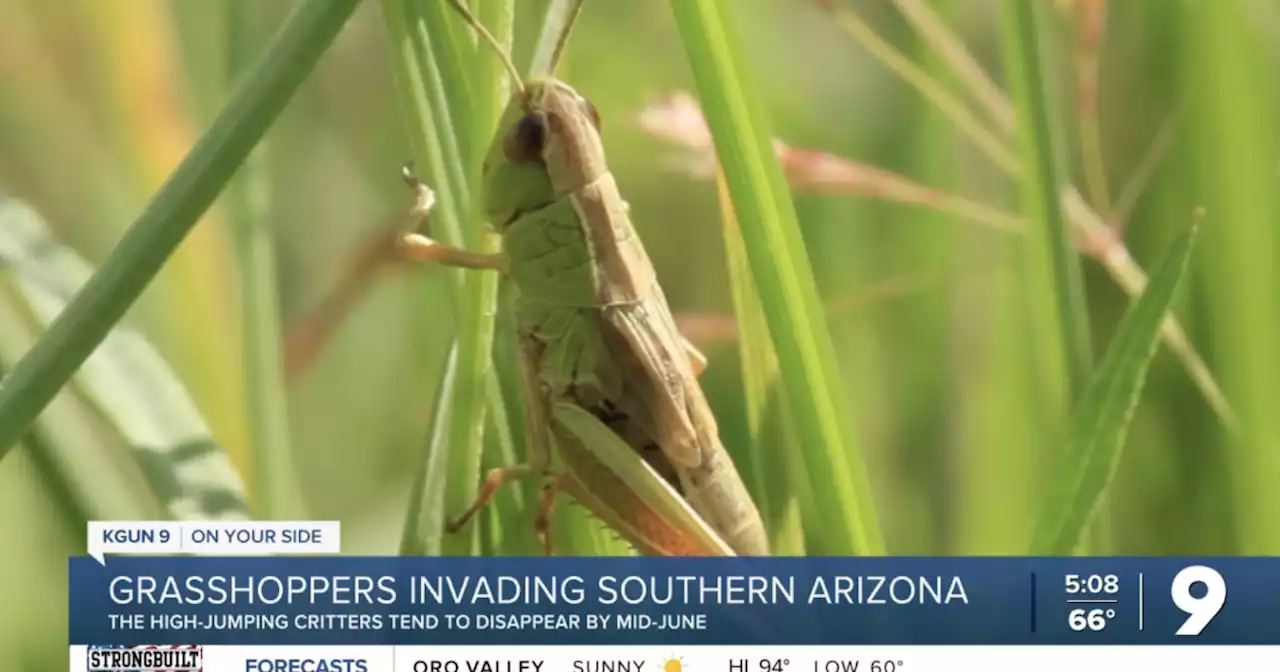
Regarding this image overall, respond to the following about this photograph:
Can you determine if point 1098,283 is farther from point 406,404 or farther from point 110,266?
point 110,266

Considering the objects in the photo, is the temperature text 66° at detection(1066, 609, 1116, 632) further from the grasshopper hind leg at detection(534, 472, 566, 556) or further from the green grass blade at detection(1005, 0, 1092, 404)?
the grasshopper hind leg at detection(534, 472, 566, 556)

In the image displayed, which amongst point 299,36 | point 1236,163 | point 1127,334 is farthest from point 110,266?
point 1236,163

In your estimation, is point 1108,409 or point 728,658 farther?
point 728,658

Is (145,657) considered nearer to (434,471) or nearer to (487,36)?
(434,471)

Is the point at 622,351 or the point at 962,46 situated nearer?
the point at 622,351

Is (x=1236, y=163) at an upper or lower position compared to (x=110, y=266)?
upper

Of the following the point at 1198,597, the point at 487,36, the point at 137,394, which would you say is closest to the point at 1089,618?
the point at 1198,597

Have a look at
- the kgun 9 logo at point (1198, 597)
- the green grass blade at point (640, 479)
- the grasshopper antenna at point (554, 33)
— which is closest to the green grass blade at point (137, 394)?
the green grass blade at point (640, 479)
